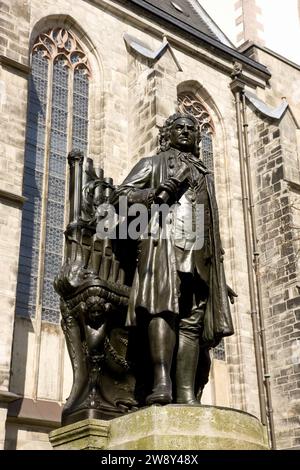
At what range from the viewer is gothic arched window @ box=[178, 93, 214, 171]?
15625 mm

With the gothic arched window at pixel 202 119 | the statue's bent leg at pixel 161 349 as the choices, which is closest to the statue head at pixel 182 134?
the statue's bent leg at pixel 161 349

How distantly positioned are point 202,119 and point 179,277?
12.2 metres

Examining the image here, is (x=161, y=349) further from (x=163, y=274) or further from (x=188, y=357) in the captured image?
(x=163, y=274)

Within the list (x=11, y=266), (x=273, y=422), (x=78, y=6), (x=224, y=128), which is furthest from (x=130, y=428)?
(x=224, y=128)

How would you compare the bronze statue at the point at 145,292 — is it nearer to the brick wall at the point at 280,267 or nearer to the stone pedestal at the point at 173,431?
the stone pedestal at the point at 173,431

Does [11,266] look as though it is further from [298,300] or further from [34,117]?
[298,300]

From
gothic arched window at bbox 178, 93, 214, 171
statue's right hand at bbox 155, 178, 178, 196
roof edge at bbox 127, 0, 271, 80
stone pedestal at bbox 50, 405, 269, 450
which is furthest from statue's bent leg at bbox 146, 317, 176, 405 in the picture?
roof edge at bbox 127, 0, 271, 80

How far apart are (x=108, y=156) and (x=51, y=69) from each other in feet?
6.94

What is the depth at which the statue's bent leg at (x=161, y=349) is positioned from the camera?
149 inches

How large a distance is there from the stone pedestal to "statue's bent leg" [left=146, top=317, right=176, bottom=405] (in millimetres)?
220

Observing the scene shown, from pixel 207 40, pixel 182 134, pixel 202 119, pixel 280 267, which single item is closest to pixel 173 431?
pixel 182 134

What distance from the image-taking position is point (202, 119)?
1582cm

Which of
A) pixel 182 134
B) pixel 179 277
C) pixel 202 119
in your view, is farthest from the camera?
pixel 202 119

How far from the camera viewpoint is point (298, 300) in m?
13.7
